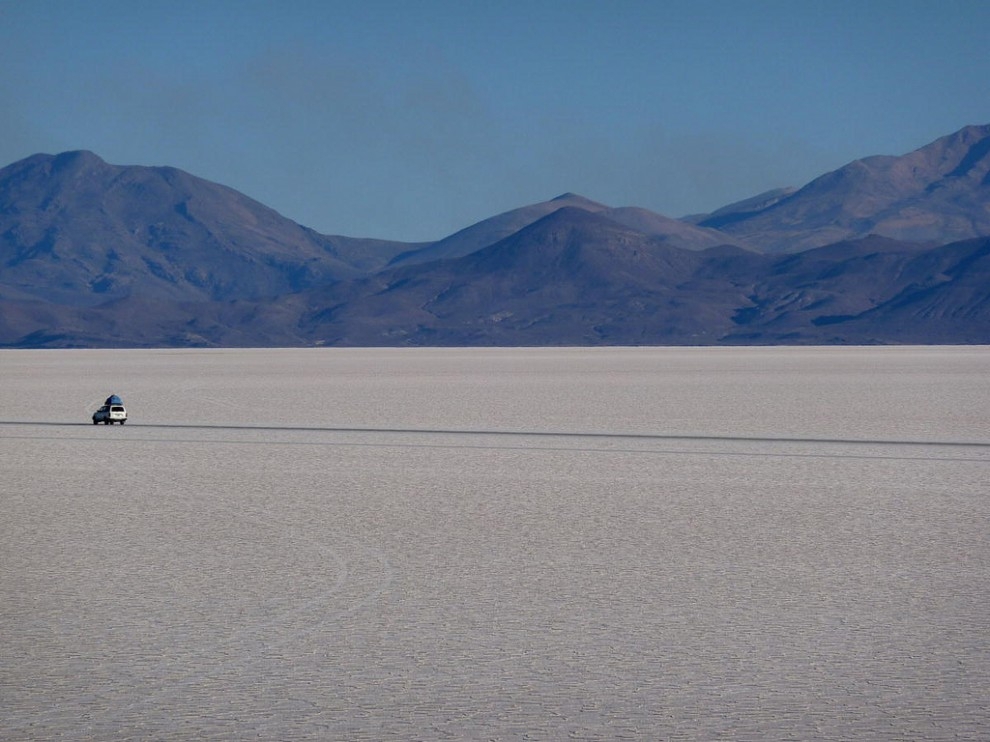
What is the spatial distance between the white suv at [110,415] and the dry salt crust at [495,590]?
448 cm

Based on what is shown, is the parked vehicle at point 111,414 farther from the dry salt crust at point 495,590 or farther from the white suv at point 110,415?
the dry salt crust at point 495,590

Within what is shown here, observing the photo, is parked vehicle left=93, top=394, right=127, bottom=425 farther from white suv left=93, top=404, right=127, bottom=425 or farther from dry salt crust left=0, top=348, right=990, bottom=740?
dry salt crust left=0, top=348, right=990, bottom=740

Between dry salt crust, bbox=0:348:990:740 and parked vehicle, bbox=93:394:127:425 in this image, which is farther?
parked vehicle, bbox=93:394:127:425

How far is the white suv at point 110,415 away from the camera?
78.9 feet

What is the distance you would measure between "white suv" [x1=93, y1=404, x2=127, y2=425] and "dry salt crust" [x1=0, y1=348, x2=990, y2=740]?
4.48 m

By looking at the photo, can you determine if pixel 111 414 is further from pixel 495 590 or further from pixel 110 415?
pixel 495 590

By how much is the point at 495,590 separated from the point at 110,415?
16.5 m

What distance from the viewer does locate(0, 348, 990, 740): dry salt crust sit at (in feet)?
20.1

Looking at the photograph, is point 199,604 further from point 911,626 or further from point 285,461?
point 285,461

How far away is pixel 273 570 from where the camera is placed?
9531mm

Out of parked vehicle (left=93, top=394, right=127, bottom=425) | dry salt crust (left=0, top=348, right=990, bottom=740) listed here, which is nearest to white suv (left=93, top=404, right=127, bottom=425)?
parked vehicle (left=93, top=394, right=127, bottom=425)

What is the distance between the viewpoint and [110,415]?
2405 cm

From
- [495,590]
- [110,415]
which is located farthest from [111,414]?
Result: [495,590]

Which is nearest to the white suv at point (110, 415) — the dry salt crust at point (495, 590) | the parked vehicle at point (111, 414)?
the parked vehicle at point (111, 414)
